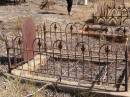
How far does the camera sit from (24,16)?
11.7 metres

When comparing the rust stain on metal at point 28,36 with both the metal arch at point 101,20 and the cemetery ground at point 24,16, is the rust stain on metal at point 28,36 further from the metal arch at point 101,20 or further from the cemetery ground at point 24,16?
the metal arch at point 101,20

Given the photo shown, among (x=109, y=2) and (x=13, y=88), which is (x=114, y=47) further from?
(x=109, y=2)

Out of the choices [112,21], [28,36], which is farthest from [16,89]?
[112,21]

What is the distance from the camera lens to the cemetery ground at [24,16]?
5.97 m

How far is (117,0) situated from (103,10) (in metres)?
2.29

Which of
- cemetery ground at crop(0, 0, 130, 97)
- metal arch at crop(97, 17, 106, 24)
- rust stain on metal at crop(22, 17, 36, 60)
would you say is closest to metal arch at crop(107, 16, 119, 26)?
metal arch at crop(97, 17, 106, 24)

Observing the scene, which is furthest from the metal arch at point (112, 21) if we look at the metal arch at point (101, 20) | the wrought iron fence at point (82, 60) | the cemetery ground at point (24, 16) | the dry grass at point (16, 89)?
the dry grass at point (16, 89)

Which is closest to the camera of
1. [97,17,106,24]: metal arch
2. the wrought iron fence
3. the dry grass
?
the dry grass

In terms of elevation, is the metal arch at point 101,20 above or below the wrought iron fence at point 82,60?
above

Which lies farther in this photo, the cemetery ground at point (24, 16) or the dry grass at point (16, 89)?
the cemetery ground at point (24, 16)

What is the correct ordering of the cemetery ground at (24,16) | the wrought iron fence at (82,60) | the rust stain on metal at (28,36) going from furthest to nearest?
1. the rust stain on metal at (28,36)
2. the wrought iron fence at (82,60)
3. the cemetery ground at (24,16)

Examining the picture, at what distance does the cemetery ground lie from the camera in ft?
19.6

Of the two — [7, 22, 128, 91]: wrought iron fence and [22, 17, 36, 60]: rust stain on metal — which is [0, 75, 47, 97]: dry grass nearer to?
[7, 22, 128, 91]: wrought iron fence

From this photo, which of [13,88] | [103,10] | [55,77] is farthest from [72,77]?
[103,10]
